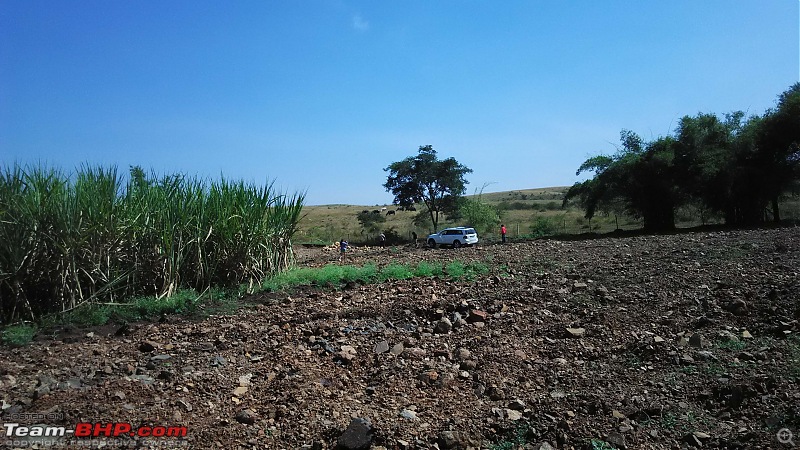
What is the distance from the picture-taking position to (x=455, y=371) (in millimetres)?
4961

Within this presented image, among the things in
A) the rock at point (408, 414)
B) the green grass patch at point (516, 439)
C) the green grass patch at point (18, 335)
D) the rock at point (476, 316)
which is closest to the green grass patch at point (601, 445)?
the green grass patch at point (516, 439)

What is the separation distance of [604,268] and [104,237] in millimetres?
9165

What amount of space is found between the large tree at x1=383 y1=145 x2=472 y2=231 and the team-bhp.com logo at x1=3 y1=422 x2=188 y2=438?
101 ft

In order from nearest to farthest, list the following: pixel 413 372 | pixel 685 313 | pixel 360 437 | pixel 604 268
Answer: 1. pixel 360 437
2. pixel 413 372
3. pixel 685 313
4. pixel 604 268

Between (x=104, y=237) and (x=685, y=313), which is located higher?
(x=104, y=237)

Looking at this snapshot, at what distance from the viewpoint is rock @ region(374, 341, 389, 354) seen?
560 cm

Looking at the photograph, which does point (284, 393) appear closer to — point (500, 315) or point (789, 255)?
point (500, 315)

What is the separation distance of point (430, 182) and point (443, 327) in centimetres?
2874

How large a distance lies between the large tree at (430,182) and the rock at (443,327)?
27873 millimetres

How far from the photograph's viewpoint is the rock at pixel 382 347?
5598 millimetres

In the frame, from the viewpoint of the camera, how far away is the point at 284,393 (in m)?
4.48

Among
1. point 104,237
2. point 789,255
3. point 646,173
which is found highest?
point 646,173

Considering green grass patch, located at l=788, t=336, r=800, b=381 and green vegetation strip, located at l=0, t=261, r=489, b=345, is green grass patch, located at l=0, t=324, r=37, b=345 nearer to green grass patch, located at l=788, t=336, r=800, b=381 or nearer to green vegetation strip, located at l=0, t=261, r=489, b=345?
green vegetation strip, located at l=0, t=261, r=489, b=345

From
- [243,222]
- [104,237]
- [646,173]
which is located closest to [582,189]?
[646,173]
